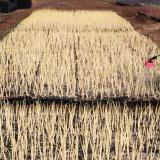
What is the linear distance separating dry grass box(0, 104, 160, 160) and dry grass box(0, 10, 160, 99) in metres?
1.19

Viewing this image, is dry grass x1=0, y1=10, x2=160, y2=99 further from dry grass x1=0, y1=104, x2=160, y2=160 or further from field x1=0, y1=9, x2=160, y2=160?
dry grass x1=0, y1=104, x2=160, y2=160

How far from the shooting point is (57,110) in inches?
260

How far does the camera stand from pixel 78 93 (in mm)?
8109

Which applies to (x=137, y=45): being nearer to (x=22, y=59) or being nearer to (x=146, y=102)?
(x=22, y=59)

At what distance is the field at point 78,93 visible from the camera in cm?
579

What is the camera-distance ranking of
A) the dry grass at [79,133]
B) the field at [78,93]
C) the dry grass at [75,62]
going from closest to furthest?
the dry grass at [79,133], the field at [78,93], the dry grass at [75,62]

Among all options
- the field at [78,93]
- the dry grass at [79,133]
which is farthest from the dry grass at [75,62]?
the dry grass at [79,133]

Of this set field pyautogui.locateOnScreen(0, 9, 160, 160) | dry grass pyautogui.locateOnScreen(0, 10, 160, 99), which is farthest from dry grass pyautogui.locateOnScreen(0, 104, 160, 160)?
dry grass pyautogui.locateOnScreen(0, 10, 160, 99)

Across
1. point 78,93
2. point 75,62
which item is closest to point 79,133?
point 78,93

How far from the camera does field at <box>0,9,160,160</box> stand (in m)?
5.79

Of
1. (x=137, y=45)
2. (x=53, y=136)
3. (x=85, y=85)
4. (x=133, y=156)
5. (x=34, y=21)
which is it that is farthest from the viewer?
(x=34, y=21)

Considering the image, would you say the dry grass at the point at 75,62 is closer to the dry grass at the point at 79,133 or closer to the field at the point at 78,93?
the field at the point at 78,93

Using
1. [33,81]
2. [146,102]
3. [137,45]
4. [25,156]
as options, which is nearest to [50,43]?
[137,45]

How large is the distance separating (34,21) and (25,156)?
13.1m
